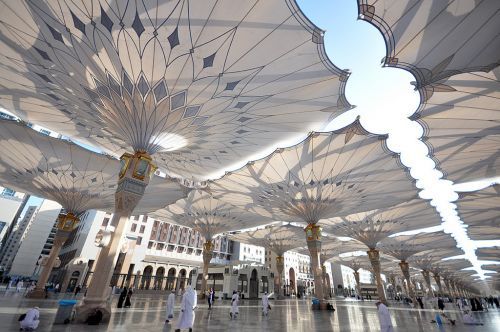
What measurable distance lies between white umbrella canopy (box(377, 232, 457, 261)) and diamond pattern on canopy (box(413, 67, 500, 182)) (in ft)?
71.5

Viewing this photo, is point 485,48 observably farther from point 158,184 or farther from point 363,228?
point 363,228

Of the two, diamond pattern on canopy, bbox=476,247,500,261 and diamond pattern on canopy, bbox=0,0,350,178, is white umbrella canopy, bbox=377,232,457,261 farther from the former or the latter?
diamond pattern on canopy, bbox=0,0,350,178

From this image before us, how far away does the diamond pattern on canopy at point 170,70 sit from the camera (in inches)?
316

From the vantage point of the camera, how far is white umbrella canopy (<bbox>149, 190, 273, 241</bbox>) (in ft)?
89.7

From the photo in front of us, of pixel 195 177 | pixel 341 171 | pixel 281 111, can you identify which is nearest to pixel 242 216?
pixel 195 177

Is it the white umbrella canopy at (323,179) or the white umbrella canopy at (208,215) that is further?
the white umbrella canopy at (208,215)

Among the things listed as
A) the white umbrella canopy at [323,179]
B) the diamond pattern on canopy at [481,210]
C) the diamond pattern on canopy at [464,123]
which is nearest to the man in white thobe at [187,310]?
the white umbrella canopy at [323,179]

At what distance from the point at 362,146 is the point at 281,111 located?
251 inches

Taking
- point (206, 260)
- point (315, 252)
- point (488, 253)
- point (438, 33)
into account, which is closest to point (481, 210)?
point (315, 252)

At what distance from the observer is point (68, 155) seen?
16.8 metres

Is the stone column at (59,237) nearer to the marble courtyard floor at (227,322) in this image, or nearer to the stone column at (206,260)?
the marble courtyard floor at (227,322)

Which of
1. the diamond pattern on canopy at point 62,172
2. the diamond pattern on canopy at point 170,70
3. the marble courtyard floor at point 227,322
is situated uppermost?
the diamond pattern on canopy at point 170,70

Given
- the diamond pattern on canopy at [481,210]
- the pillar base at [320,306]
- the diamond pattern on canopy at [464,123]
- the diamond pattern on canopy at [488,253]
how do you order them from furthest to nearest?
the diamond pattern on canopy at [488,253] → the diamond pattern on canopy at [481,210] → the pillar base at [320,306] → the diamond pattern on canopy at [464,123]

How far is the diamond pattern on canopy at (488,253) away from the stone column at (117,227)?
171 ft
